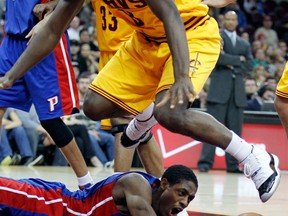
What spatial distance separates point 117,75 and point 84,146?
19.6 feet

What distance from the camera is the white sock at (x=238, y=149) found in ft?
18.1

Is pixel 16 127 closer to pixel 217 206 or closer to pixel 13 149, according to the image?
pixel 13 149

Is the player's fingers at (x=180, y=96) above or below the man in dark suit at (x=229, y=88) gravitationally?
above

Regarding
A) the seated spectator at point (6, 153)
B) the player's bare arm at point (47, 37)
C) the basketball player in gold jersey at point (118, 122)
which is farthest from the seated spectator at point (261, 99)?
the player's bare arm at point (47, 37)

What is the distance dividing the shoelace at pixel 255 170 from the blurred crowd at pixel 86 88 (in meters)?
6.32

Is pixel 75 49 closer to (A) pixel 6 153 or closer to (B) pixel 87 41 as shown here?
(B) pixel 87 41

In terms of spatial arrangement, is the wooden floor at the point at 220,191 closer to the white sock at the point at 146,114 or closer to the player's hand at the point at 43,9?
the white sock at the point at 146,114

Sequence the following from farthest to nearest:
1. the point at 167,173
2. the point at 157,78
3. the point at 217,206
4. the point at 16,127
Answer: the point at 16,127 → the point at 217,206 → the point at 157,78 → the point at 167,173

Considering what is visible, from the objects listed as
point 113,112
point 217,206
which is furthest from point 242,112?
point 113,112

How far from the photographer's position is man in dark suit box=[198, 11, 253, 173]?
1201 cm

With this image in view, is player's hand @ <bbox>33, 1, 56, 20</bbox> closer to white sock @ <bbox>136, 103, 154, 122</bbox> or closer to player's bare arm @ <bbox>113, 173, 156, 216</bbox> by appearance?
white sock @ <bbox>136, 103, 154, 122</bbox>

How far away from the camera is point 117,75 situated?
600 centimetres

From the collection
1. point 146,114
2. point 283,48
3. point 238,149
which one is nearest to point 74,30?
point 283,48

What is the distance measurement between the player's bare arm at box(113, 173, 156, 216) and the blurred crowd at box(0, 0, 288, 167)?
6150 mm
